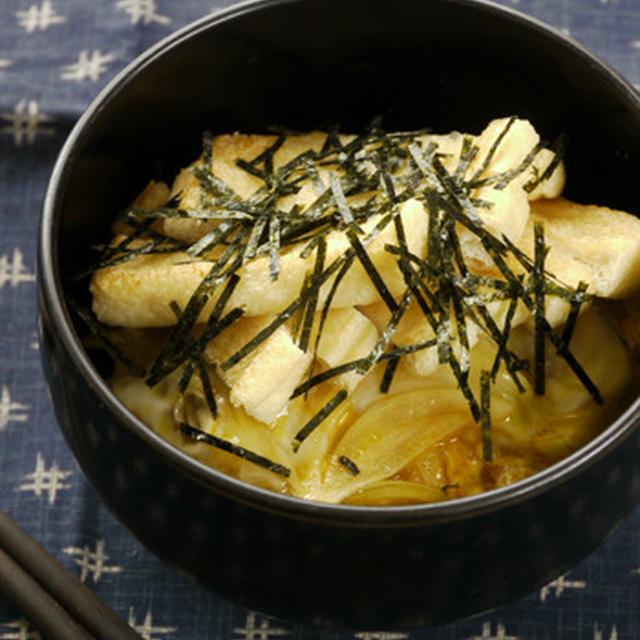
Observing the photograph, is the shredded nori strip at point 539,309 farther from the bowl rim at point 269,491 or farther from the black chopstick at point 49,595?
the black chopstick at point 49,595

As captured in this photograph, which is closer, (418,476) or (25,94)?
(418,476)

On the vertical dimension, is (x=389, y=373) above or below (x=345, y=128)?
below

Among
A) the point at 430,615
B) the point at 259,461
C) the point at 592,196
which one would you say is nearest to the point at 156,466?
the point at 259,461

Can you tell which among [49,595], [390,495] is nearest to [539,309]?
[390,495]

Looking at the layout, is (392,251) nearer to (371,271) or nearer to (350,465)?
(371,271)

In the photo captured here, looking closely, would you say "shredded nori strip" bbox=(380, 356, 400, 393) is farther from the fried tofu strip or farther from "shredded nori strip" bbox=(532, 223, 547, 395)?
"shredded nori strip" bbox=(532, 223, 547, 395)

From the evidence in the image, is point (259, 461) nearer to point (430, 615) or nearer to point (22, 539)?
point (430, 615)

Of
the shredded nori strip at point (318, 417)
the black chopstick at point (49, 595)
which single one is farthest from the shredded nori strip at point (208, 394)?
the black chopstick at point (49, 595)
